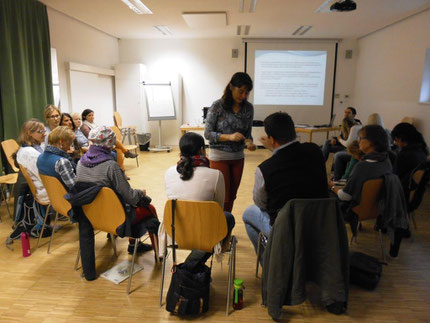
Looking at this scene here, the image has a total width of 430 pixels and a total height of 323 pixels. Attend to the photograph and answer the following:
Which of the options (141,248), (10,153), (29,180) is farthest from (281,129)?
(10,153)

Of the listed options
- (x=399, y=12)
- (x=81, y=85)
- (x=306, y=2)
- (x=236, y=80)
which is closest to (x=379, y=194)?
(x=236, y=80)

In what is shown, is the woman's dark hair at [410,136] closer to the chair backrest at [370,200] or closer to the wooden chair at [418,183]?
the wooden chair at [418,183]

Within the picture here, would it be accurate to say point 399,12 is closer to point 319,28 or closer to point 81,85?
point 319,28

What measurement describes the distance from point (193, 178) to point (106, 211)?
25.4 inches

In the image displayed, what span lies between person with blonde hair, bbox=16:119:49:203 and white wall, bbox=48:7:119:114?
108 inches

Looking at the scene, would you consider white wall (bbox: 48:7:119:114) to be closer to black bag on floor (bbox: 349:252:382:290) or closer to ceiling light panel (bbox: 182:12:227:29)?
ceiling light panel (bbox: 182:12:227:29)

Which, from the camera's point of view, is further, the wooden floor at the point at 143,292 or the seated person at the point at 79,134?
the seated person at the point at 79,134

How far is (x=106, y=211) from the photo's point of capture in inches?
79.2

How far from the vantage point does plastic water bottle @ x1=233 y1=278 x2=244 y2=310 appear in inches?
75.1

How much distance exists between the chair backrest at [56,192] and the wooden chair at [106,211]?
1.15 feet

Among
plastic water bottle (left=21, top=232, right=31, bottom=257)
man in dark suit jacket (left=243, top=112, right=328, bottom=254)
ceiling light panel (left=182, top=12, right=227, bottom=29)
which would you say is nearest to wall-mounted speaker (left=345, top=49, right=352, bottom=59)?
ceiling light panel (left=182, top=12, right=227, bottom=29)

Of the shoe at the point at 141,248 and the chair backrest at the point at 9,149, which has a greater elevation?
the chair backrest at the point at 9,149

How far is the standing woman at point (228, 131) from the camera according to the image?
247 cm

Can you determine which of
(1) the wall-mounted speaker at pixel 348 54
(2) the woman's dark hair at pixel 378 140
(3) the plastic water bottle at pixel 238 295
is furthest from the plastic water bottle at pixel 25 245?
(1) the wall-mounted speaker at pixel 348 54
